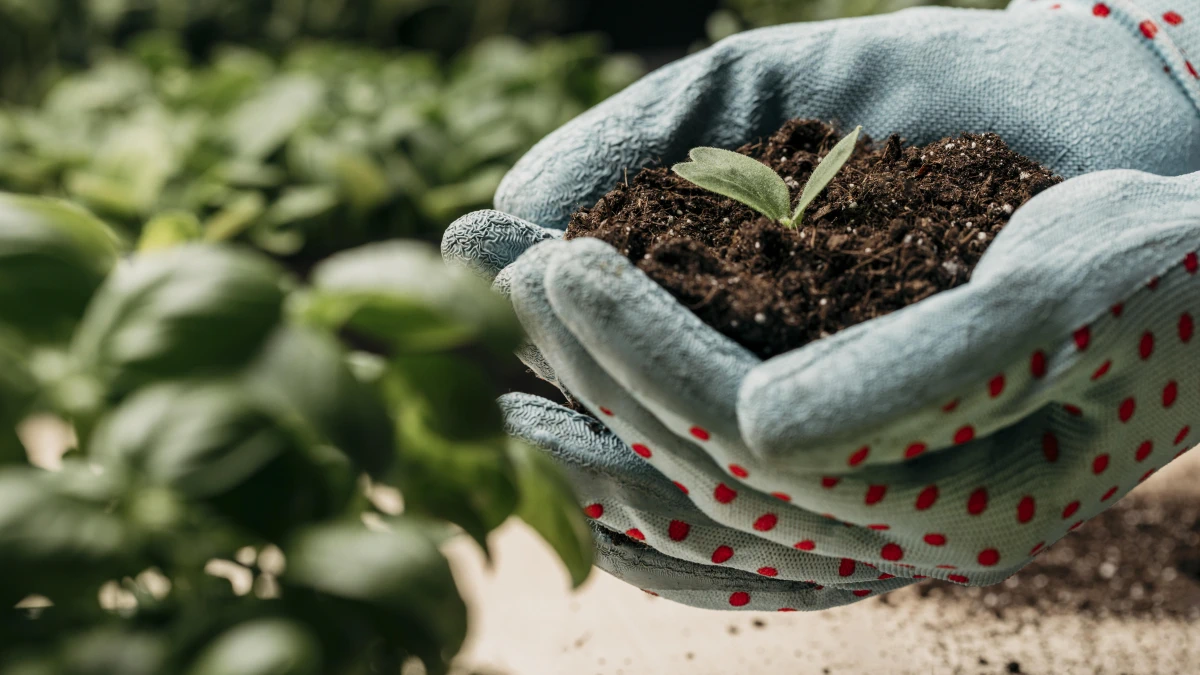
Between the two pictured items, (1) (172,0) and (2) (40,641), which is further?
(1) (172,0)

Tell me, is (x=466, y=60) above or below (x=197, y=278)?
below

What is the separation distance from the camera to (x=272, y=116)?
1.58 m

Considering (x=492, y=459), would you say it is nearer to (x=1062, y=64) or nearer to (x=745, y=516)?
(x=745, y=516)

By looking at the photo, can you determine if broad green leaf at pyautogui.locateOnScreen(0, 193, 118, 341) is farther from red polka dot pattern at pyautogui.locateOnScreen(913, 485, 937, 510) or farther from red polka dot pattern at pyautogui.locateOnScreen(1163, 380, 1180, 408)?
red polka dot pattern at pyautogui.locateOnScreen(1163, 380, 1180, 408)

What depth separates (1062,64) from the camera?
749mm

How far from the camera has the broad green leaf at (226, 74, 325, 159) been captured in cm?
155

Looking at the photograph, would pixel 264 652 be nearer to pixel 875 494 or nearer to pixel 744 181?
pixel 875 494

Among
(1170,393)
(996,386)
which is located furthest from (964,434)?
(1170,393)

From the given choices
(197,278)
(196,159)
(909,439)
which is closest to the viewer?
(197,278)

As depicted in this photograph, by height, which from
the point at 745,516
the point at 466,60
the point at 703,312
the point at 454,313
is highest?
the point at 454,313

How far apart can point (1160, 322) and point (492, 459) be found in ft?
1.21

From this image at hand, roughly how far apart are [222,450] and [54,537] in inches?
2.2

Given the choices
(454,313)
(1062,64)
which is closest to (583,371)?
(454,313)

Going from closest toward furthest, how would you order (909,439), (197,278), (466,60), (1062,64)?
(197,278) < (909,439) < (1062,64) < (466,60)
